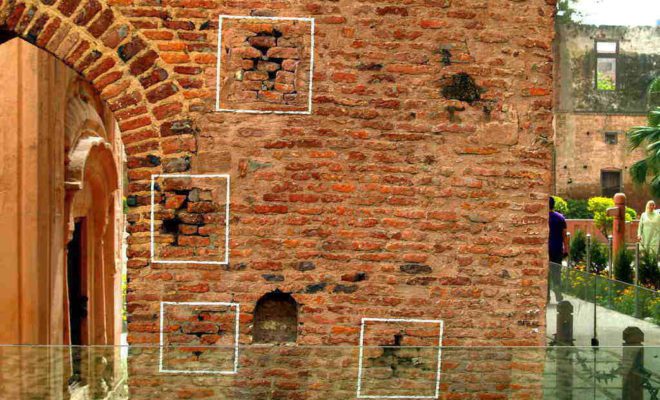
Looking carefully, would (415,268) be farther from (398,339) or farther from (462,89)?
(462,89)

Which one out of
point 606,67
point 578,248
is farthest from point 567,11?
point 578,248

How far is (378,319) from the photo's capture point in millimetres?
5570

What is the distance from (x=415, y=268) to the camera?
5590mm

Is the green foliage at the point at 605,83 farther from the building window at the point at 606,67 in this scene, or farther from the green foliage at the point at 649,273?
the green foliage at the point at 649,273

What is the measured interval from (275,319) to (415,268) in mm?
899

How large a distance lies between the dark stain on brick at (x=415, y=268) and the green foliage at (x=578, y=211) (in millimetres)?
23355

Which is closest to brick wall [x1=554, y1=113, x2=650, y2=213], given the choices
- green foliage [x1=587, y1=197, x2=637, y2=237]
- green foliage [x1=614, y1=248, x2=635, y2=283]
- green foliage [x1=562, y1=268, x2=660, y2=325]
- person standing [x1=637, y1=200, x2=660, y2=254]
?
green foliage [x1=587, y1=197, x2=637, y2=237]

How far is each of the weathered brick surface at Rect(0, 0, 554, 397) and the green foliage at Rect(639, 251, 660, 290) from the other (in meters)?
8.04

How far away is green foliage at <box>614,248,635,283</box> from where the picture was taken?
43.5 ft

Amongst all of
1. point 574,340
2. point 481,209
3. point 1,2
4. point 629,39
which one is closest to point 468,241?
point 481,209

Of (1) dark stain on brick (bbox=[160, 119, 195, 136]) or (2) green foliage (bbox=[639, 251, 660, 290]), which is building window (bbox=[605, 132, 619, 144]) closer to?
(2) green foliage (bbox=[639, 251, 660, 290])

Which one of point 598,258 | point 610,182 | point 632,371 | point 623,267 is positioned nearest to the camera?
point 632,371

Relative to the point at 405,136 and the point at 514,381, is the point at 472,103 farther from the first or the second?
the point at 514,381

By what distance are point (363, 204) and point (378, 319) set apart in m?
0.70
